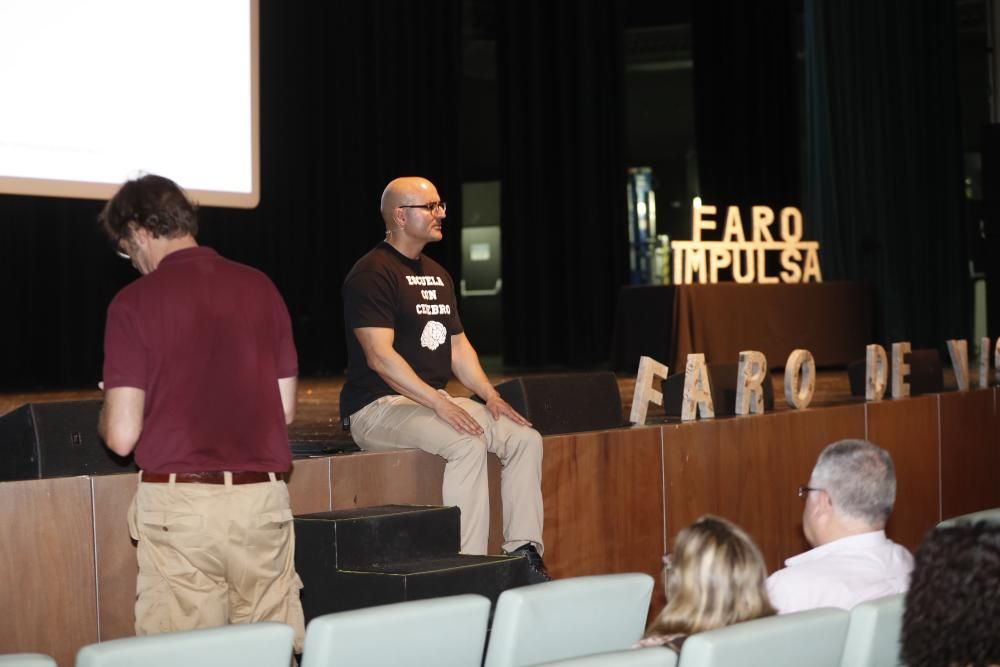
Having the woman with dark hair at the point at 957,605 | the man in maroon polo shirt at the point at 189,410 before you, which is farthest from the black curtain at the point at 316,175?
the woman with dark hair at the point at 957,605

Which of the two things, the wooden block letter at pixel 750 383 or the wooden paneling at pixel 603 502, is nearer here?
the wooden paneling at pixel 603 502

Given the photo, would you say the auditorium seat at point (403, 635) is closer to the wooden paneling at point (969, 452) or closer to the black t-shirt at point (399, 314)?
the black t-shirt at point (399, 314)

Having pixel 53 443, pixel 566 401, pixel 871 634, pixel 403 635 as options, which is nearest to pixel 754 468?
pixel 566 401

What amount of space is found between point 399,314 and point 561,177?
7.40 m

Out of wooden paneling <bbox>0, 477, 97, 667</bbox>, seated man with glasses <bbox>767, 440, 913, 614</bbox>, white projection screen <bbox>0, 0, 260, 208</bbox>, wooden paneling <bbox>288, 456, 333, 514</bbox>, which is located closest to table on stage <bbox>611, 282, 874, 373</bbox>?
white projection screen <bbox>0, 0, 260, 208</bbox>

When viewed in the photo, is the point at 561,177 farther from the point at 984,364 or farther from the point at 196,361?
the point at 196,361

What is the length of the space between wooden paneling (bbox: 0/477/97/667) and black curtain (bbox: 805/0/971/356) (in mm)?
8990

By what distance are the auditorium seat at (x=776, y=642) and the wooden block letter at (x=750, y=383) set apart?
3.35 metres

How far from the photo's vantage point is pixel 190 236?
2627mm

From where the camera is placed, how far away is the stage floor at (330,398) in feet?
17.4

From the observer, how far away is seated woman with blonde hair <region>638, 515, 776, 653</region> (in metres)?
2.01

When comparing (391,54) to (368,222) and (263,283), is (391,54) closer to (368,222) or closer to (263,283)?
(368,222)

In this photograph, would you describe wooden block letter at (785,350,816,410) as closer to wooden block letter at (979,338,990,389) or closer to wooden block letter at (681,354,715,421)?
wooden block letter at (681,354,715,421)

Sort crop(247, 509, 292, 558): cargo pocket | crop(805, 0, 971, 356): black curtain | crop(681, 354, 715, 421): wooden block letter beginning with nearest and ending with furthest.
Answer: crop(247, 509, 292, 558): cargo pocket, crop(681, 354, 715, 421): wooden block letter, crop(805, 0, 971, 356): black curtain
